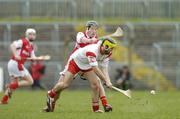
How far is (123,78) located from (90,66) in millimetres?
17531

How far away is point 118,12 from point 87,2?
1717mm

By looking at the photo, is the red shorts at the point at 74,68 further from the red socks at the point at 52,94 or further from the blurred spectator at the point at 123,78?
the blurred spectator at the point at 123,78

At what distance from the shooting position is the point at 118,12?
40.4 metres

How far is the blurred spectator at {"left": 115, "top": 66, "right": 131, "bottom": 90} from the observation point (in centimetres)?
3459

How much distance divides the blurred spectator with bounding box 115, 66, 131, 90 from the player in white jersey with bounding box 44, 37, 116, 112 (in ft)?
54.7

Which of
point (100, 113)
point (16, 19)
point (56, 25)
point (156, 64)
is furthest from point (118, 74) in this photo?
point (100, 113)

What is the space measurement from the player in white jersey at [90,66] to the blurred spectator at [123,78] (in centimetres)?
1666

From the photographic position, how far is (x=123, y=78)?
114 ft

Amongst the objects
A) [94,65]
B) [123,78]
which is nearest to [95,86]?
[94,65]

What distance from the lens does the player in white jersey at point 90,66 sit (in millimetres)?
16984

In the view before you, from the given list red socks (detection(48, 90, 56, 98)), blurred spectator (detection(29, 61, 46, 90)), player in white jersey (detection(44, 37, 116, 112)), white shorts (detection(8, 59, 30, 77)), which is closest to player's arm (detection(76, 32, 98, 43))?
player in white jersey (detection(44, 37, 116, 112))

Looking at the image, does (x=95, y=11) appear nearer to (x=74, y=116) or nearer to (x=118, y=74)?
(x=118, y=74)

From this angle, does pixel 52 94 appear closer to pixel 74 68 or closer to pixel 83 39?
pixel 74 68

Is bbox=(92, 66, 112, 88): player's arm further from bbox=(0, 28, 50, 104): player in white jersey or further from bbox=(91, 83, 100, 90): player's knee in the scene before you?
bbox=(0, 28, 50, 104): player in white jersey
